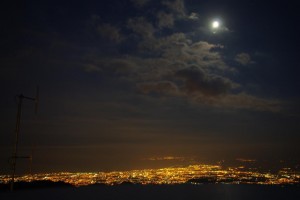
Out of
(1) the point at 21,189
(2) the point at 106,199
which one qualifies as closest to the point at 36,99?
(2) the point at 106,199

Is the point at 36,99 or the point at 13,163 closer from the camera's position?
the point at 13,163

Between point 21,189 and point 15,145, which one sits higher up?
point 15,145

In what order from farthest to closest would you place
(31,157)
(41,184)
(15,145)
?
(41,184) → (31,157) → (15,145)

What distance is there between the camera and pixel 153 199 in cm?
14462

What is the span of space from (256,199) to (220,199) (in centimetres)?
1851

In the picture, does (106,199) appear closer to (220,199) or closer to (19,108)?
(220,199)

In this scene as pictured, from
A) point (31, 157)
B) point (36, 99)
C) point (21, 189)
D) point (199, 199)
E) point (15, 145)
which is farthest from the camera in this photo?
point (21, 189)

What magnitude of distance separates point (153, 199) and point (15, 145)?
443 feet

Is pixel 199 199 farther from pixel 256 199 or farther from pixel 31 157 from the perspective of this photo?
pixel 31 157

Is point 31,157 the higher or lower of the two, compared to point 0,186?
higher

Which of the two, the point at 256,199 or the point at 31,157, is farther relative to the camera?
the point at 256,199

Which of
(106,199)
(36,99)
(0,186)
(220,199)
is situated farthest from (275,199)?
(36,99)

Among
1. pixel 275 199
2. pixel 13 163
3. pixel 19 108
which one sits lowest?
pixel 275 199

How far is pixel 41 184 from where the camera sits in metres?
196
